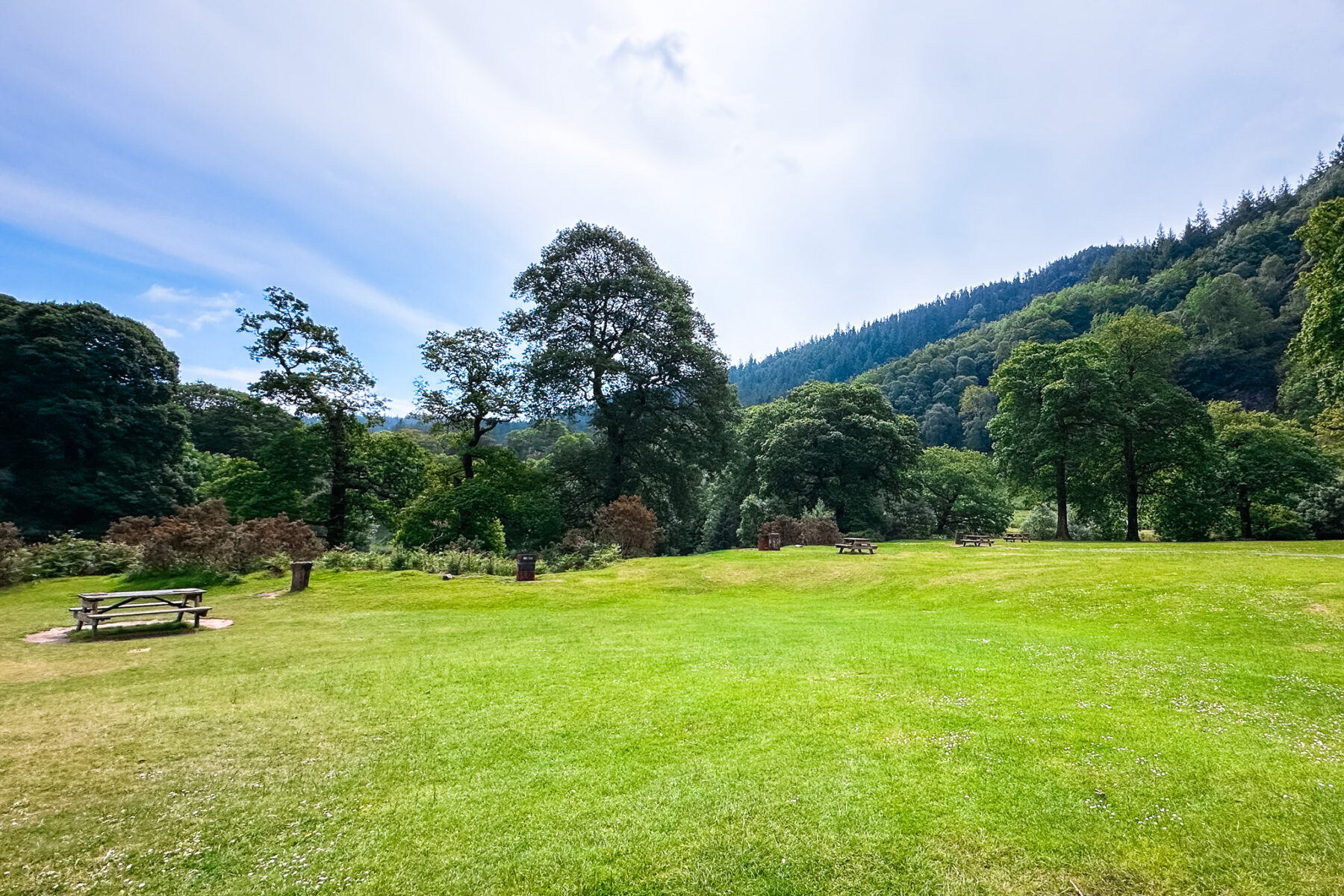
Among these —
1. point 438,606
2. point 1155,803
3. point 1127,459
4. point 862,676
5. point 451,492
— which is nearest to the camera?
point 1155,803

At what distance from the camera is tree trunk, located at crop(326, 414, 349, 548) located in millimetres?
29688

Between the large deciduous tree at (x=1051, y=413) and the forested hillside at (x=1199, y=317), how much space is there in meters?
29.4

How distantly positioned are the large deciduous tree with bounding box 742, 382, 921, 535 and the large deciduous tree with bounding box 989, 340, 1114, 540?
6.93m

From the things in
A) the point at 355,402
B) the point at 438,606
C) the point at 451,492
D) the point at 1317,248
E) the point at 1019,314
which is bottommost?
the point at 438,606

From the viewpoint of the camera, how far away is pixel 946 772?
540cm

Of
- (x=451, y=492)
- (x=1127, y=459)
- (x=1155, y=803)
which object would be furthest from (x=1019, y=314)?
(x=1155, y=803)

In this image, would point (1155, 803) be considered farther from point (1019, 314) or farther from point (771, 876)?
point (1019, 314)

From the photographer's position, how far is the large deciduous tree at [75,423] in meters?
32.8

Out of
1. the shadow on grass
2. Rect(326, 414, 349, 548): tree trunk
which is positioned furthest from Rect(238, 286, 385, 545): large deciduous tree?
the shadow on grass

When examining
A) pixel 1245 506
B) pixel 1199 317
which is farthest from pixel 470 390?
pixel 1199 317

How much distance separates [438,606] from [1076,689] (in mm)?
15386

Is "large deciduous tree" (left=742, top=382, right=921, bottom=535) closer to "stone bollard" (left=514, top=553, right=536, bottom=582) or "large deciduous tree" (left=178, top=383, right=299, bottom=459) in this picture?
"stone bollard" (left=514, top=553, right=536, bottom=582)

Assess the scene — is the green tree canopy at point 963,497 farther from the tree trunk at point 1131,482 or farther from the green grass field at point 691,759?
the green grass field at point 691,759

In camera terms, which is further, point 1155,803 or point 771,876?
point 1155,803
